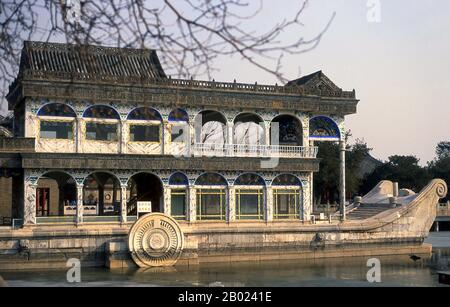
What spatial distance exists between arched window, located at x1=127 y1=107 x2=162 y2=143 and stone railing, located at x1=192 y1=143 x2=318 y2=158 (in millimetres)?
1450

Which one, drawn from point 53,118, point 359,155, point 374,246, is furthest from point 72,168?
point 359,155

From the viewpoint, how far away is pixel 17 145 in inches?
819

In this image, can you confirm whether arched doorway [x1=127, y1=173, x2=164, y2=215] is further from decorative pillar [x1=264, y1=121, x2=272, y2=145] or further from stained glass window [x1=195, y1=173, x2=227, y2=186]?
decorative pillar [x1=264, y1=121, x2=272, y2=145]

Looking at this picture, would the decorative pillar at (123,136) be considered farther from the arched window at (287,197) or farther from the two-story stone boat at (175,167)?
the arched window at (287,197)

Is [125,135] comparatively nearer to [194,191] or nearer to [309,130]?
[194,191]

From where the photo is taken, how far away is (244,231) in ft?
73.0

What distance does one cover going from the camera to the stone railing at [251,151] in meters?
23.2

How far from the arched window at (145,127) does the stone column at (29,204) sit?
368 centimetres

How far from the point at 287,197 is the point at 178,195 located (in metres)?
4.14

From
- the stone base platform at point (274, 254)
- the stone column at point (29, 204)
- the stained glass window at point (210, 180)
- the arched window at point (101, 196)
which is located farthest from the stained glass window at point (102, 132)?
the stone base platform at point (274, 254)

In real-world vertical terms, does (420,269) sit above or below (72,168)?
below

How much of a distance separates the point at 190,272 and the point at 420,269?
290 inches

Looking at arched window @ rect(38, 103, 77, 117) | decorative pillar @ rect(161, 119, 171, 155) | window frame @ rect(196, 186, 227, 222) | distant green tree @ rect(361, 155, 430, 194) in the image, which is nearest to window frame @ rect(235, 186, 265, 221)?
window frame @ rect(196, 186, 227, 222)
